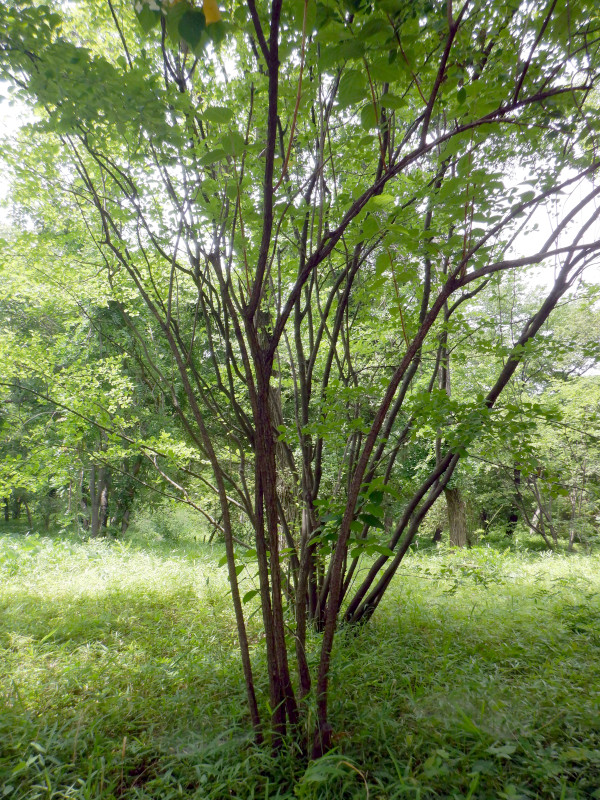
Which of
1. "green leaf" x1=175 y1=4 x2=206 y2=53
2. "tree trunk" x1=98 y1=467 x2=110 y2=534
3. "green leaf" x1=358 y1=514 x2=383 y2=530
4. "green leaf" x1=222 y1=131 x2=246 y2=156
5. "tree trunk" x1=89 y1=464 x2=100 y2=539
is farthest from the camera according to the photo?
"tree trunk" x1=98 y1=467 x2=110 y2=534

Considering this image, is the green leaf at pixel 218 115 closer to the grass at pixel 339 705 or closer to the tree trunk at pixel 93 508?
the grass at pixel 339 705

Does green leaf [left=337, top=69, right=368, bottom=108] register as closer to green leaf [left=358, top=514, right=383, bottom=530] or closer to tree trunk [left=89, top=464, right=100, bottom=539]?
green leaf [left=358, top=514, right=383, bottom=530]

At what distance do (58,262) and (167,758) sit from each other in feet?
18.9

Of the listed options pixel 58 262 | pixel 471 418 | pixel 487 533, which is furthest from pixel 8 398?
pixel 487 533

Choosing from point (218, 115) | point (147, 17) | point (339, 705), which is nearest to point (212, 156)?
point (218, 115)

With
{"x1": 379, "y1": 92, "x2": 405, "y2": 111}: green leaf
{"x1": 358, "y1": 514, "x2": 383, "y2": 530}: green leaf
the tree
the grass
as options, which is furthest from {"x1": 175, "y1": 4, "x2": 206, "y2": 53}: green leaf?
the grass

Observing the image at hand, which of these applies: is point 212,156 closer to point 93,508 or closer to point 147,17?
point 147,17

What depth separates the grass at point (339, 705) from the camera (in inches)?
56.6

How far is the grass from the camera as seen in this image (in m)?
1.44

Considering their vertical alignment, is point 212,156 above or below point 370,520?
above

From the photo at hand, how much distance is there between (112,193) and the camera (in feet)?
7.83

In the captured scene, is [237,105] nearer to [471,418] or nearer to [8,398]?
[471,418]

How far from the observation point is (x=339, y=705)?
1.80 metres

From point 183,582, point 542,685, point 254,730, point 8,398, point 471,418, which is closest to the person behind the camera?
point 254,730
